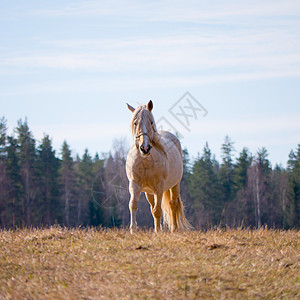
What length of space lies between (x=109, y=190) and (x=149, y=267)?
48542 millimetres

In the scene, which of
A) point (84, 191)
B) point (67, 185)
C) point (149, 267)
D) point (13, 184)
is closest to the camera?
point (149, 267)

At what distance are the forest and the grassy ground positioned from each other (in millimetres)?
37020

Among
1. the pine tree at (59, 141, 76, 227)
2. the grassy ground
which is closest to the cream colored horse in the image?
the grassy ground

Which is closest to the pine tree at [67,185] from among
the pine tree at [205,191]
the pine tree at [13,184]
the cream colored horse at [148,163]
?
the pine tree at [13,184]

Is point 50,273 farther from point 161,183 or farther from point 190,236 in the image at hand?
point 161,183

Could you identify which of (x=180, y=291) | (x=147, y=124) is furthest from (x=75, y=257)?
(x=147, y=124)

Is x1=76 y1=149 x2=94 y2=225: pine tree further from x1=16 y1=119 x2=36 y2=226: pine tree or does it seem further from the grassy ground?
the grassy ground

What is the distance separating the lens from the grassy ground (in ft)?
19.6

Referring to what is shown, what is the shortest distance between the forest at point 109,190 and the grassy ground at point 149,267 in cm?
3702

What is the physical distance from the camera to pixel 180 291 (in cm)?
586

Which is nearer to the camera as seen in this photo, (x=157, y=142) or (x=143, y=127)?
(x=143, y=127)

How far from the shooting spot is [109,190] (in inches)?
2165

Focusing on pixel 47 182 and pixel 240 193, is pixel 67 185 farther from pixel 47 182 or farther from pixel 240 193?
pixel 240 193

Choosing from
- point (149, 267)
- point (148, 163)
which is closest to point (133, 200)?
point (148, 163)
